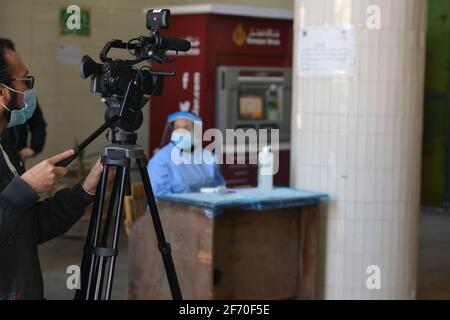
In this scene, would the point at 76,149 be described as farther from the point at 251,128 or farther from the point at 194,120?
the point at 251,128

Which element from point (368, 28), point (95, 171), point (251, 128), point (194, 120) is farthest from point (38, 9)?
point (95, 171)

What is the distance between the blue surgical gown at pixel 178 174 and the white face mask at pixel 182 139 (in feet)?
0.12

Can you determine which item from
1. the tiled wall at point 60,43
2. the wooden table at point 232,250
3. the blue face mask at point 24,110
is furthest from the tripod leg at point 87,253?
the tiled wall at point 60,43

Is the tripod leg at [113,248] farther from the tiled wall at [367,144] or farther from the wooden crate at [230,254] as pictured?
the tiled wall at [367,144]

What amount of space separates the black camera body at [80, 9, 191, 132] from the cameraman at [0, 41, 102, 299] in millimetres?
197

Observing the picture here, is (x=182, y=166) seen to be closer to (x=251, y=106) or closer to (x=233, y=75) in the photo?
(x=233, y=75)

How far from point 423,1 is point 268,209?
64.3 inches

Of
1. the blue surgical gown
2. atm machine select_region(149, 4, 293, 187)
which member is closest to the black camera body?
the blue surgical gown

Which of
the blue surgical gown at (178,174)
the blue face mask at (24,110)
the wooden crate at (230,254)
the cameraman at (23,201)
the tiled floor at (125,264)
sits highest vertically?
the blue face mask at (24,110)

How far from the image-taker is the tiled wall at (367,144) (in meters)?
4.95

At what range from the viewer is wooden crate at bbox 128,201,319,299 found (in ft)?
15.1
